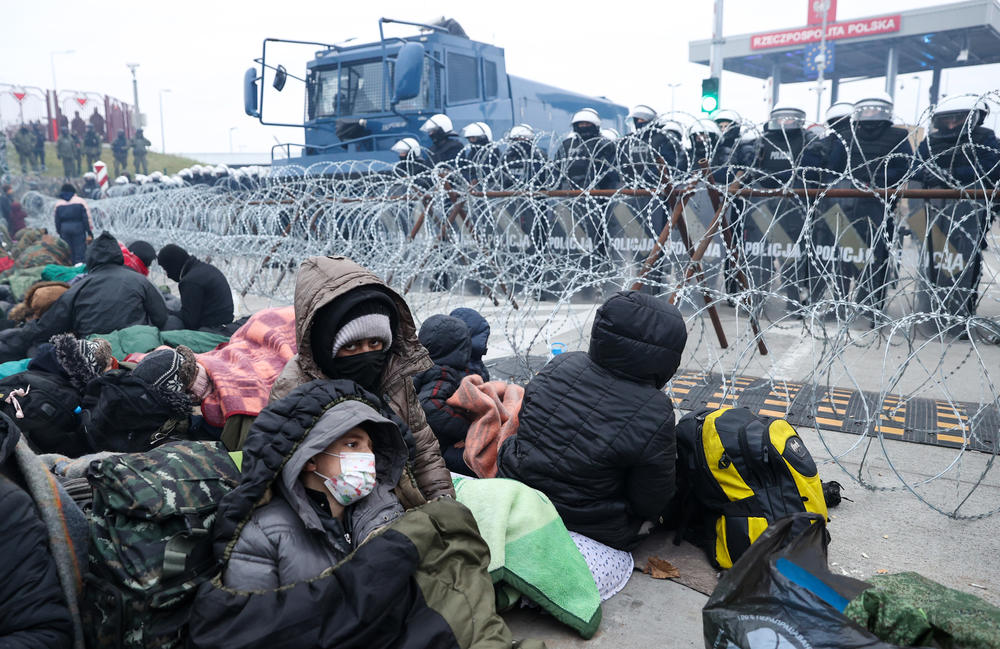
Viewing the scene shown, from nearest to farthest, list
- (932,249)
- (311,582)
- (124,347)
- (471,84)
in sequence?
(311,582), (124,347), (932,249), (471,84)

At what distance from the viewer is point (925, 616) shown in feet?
5.45

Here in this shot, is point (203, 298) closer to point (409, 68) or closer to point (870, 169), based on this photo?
point (409, 68)

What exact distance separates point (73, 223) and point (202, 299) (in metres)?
7.26

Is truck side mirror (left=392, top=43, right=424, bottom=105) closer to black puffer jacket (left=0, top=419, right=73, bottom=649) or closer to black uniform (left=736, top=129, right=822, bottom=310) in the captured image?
black uniform (left=736, top=129, right=822, bottom=310)

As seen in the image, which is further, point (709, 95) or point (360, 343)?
point (709, 95)

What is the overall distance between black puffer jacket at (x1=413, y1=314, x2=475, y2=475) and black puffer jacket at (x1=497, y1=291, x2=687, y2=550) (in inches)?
25.4

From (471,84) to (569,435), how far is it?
10.8 m

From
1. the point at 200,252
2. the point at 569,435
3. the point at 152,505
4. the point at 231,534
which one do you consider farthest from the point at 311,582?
the point at 200,252

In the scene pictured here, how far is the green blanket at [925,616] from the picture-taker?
161cm

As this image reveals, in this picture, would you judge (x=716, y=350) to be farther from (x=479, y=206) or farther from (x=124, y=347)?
(x=124, y=347)

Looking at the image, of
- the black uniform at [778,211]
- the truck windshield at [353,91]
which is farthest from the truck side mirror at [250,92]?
the black uniform at [778,211]

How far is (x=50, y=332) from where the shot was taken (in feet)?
16.7

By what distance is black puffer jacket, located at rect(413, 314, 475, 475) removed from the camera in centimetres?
353

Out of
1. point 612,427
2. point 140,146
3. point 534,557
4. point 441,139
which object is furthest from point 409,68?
point 140,146
